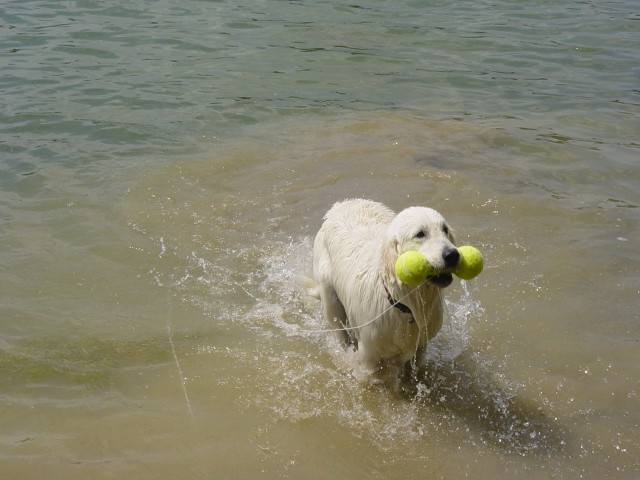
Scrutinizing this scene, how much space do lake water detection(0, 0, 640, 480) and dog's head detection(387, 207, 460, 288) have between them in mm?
1297

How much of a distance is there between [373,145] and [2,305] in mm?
5342

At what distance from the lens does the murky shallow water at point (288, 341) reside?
4832 millimetres

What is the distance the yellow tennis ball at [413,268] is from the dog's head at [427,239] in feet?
0.17

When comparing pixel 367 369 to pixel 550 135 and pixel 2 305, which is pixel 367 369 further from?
pixel 550 135

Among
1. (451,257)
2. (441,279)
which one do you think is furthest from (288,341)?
(451,257)

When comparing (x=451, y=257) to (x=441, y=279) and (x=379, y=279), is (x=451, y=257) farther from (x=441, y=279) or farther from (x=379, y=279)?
(x=379, y=279)

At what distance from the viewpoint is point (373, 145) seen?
10.0 metres

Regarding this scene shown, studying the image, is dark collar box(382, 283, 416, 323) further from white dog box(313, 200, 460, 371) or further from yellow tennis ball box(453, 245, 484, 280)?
yellow tennis ball box(453, 245, 484, 280)

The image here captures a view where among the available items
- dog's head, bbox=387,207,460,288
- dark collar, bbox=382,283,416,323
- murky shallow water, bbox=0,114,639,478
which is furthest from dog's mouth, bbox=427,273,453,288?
murky shallow water, bbox=0,114,639,478

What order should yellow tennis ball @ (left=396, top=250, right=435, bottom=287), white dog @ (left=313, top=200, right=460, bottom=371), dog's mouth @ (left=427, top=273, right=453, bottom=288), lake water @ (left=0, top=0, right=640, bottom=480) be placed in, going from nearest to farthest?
yellow tennis ball @ (left=396, top=250, right=435, bottom=287) → dog's mouth @ (left=427, top=273, right=453, bottom=288) → white dog @ (left=313, top=200, right=460, bottom=371) → lake water @ (left=0, top=0, right=640, bottom=480)

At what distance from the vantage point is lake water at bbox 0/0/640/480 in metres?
4.97

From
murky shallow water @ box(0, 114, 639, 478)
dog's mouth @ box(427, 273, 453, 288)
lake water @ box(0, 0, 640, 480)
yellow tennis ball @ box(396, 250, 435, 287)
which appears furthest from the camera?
lake water @ box(0, 0, 640, 480)

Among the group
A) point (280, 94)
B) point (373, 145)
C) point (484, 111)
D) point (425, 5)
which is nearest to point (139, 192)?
point (373, 145)

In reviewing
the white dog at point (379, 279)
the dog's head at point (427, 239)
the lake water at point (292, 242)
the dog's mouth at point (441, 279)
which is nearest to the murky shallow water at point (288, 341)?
the lake water at point (292, 242)
